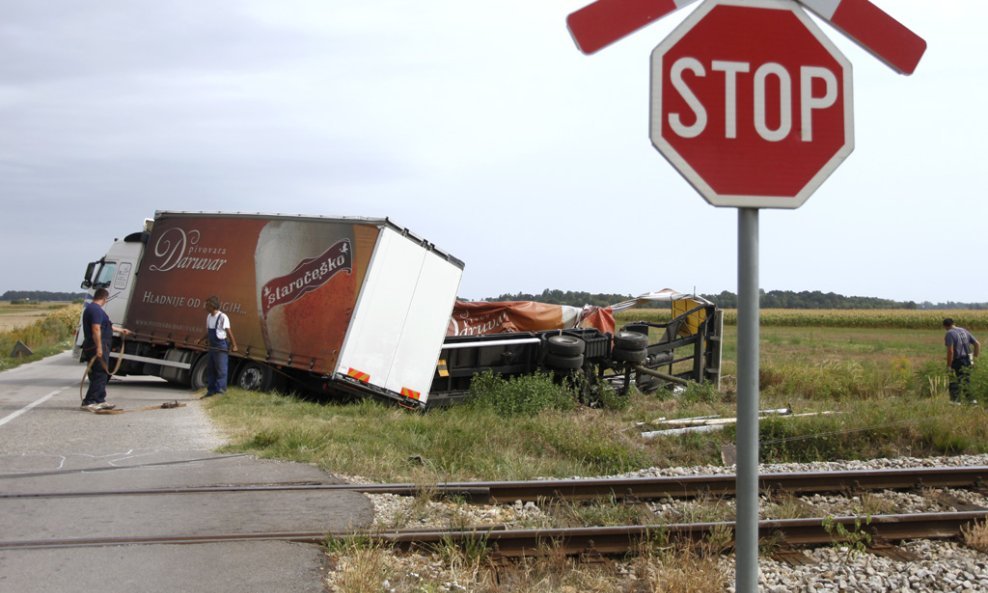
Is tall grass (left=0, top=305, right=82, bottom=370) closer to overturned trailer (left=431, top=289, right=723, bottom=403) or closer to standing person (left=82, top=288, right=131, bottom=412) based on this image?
standing person (left=82, top=288, right=131, bottom=412)

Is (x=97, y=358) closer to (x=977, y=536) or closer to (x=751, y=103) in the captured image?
(x=977, y=536)

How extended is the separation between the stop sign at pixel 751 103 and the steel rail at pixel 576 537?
408 cm

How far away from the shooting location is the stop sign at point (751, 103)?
7.63 ft

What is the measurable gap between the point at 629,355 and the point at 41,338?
3212 cm

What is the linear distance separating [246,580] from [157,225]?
14.3m

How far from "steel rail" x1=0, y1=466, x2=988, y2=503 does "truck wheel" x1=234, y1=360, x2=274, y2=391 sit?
8.35 metres

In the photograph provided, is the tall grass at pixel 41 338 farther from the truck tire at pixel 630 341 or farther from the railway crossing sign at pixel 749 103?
the railway crossing sign at pixel 749 103

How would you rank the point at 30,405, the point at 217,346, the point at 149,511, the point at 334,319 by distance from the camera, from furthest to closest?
the point at 217,346
the point at 334,319
the point at 30,405
the point at 149,511

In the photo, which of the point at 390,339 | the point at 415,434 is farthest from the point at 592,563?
the point at 390,339

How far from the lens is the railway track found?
235 inches

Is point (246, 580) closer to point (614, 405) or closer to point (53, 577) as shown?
point (53, 577)

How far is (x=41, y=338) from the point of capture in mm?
38500

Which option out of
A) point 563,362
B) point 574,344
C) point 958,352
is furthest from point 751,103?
point 958,352

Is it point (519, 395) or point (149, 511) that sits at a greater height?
point (519, 395)
